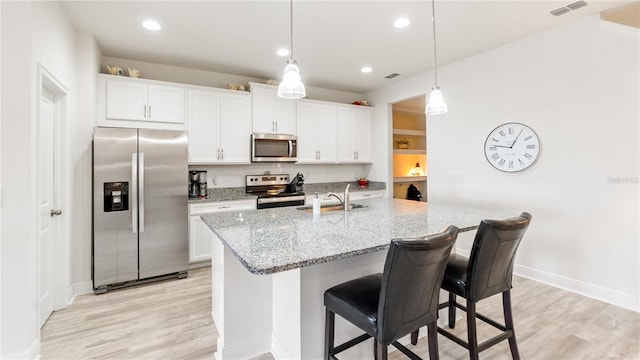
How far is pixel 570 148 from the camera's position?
2.96 meters

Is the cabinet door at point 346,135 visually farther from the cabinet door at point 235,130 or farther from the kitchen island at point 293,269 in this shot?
the kitchen island at point 293,269

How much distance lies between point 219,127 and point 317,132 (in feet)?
5.12

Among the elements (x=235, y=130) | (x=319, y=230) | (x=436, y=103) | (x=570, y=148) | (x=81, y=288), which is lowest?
(x=81, y=288)

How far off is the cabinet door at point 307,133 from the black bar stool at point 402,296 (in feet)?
11.3

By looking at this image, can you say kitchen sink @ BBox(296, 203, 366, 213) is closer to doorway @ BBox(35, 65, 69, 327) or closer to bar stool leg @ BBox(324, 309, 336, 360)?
bar stool leg @ BBox(324, 309, 336, 360)

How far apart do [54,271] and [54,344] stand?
77 cm

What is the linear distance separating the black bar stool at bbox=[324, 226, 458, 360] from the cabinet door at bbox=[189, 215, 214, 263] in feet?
8.70

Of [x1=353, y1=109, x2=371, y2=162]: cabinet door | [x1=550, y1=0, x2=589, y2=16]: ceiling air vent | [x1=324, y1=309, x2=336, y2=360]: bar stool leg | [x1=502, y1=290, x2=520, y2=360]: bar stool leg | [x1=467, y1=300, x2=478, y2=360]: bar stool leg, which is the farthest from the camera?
[x1=353, y1=109, x2=371, y2=162]: cabinet door

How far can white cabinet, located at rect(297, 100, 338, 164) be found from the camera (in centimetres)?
476

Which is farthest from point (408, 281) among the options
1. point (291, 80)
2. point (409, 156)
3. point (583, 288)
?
point (409, 156)

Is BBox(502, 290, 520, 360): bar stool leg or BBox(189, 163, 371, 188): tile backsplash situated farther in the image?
BBox(189, 163, 371, 188): tile backsplash

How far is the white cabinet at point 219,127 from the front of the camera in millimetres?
3943

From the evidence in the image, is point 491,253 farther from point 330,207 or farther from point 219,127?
point 219,127

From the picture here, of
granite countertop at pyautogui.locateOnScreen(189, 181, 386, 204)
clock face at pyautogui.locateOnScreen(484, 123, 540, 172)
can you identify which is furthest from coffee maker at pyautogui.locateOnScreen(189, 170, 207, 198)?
clock face at pyautogui.locateOnScreen(484, 123, 540, 172)
